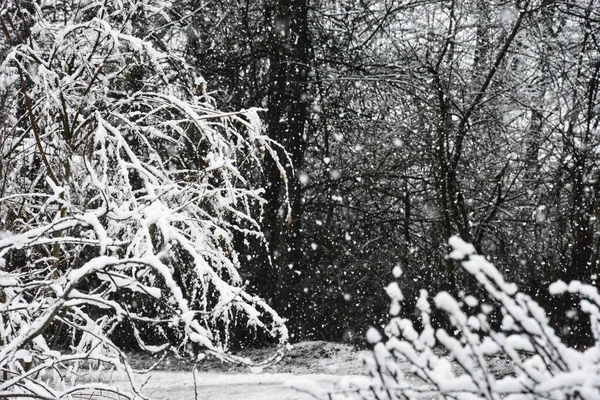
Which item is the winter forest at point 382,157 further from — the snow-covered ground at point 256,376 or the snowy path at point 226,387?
the snowy path at point 226,387

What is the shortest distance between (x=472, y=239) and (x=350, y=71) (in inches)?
127

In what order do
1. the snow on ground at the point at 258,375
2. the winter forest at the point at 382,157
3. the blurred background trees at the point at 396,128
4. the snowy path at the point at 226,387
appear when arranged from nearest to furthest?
the snowy path at the point at 226,387 → the snow on ground at the point at 258,375 → the winter forest at the point at 382,157 → the blurred background trees at the point at 396,128

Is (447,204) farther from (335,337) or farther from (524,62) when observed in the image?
(524,62)

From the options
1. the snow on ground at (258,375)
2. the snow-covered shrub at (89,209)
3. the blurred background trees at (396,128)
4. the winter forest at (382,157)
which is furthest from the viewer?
the blurred background trees at (396,128)

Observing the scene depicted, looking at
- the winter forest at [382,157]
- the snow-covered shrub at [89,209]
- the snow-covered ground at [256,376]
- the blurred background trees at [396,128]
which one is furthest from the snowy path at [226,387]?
the blurred background trees at [396,128]

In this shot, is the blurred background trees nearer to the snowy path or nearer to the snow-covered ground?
the snow-covered ground

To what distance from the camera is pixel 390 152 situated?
8.71 meters

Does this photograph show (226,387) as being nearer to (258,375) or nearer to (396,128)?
(258,375)

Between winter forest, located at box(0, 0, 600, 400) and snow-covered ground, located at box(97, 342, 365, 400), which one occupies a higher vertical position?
winter forest, located at box(0, 0, 600, 400)

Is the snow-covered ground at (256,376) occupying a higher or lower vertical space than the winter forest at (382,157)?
lower

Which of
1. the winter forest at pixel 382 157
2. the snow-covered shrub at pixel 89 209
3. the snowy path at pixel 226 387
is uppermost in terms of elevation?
the winter forest at pixel 382 157

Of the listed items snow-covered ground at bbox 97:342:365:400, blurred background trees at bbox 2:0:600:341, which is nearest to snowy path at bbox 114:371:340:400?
A: snow-covered ground at bbox 97:342:365:400

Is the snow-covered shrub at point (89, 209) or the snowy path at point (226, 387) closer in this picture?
the snow-covered shrub at point (89, 209)

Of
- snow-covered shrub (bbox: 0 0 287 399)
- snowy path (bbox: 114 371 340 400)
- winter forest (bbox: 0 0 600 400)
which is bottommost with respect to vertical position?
snowy path (bbox: 114 371 340 400)
